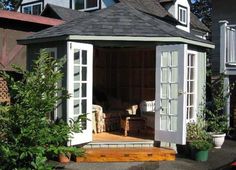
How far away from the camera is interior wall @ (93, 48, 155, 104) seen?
11375 mm

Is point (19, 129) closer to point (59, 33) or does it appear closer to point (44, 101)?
point (44, 101)

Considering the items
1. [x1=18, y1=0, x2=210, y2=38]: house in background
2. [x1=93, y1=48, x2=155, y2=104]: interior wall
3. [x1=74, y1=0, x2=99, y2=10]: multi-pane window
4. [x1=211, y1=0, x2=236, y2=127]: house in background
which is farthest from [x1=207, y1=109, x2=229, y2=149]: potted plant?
[x1=74, y1=0, x2=99, y2=10]: multi-pane window

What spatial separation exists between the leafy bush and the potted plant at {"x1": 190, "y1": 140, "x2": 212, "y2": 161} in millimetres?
3156

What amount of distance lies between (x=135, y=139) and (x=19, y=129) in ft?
11.8

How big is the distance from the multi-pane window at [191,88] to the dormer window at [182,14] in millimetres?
16338

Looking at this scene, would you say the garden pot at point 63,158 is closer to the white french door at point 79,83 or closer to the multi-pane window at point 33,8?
the white french door at point 79,83

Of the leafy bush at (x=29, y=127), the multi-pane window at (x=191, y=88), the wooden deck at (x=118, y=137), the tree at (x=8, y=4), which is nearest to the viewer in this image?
the leafy bush at (x=29, y=127)

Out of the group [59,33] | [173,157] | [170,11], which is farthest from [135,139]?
[170,11]

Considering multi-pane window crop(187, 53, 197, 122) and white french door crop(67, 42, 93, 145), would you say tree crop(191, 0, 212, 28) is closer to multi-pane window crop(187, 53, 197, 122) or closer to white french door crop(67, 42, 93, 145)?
multi-pane window crop(187, 53, 197, 122)

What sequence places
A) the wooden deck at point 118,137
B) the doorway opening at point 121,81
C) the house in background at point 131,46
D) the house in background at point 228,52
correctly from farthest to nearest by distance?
1. the house in background at point 228,52
2. the doorway opening at point 121,81
3. the wooden deck at point 118,137
4. the house in background at point 131,46

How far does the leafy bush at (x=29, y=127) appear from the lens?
5.50 metres

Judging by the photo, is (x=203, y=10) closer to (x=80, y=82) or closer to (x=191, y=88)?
(x=191, y=88)

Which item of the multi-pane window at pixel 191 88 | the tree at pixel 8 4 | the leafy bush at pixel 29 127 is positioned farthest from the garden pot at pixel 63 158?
the tree at pixel 8 4

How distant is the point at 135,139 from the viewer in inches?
342
